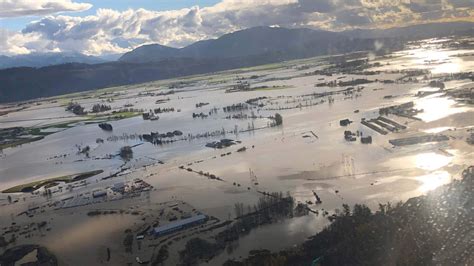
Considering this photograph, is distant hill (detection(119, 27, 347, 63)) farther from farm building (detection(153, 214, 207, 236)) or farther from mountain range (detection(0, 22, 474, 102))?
farm building (detection(153, 214, 207, 236))

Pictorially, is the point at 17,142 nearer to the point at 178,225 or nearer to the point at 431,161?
the point at 178,225

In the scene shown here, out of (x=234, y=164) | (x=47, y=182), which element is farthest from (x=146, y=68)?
(x=234, y=164)

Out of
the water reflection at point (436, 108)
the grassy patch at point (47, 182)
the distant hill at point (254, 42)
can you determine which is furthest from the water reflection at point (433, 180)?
the distant hill at point (254, 42)

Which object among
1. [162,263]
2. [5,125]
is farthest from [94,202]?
[5,125]

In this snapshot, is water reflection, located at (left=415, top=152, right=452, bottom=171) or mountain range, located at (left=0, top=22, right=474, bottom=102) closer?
water reflection, located at (left=415, top=152, right=452, bottom=171)

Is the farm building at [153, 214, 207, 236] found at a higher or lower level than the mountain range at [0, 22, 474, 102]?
lower

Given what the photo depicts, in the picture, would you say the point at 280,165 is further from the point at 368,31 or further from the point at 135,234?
the point at 368,31

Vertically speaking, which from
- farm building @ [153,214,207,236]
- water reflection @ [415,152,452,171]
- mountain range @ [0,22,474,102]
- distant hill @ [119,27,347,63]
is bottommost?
farm building @ [153,214,207,236]

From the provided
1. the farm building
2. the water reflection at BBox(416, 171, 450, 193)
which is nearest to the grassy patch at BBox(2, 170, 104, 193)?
the farm building
